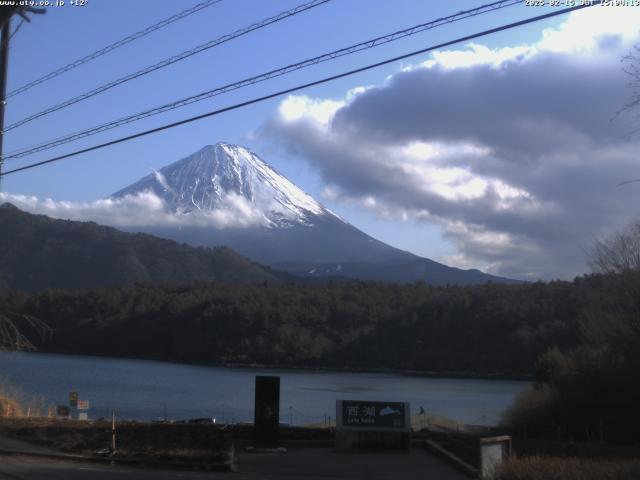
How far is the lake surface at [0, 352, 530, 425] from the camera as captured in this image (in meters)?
54.8

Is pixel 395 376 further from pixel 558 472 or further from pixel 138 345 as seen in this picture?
pixel 558 472

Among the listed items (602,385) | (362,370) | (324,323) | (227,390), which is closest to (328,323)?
(324,323)

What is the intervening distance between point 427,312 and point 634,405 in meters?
81.4

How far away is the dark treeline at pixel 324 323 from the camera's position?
97.3m

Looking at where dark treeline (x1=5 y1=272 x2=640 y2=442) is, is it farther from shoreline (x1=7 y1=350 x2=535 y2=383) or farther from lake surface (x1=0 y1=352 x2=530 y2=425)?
lake surface (x1=0 y1=352 x2=530 y2=425)

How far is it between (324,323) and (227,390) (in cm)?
5009

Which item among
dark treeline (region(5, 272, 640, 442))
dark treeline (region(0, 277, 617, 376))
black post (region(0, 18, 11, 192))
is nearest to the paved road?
black post (region(0, 18, 11, 192))

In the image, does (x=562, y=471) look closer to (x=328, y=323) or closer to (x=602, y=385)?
(x=602, y=385)

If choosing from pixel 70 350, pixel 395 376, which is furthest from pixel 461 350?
pixel 70 350

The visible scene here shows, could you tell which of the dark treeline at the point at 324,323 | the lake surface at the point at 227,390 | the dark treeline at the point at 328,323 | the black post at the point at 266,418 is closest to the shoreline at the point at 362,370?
the dark treeline at the point at 328,323

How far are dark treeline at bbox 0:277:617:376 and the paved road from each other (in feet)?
216

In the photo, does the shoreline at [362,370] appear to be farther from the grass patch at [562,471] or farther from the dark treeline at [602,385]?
the grass patch at [562,471]

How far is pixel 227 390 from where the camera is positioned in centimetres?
7325

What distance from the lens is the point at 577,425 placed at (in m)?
37.0
